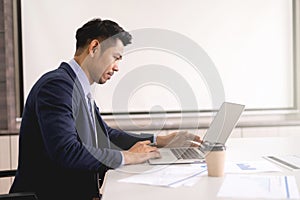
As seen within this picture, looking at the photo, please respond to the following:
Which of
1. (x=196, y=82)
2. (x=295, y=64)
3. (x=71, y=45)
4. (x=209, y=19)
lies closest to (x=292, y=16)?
(x=295, y=64)

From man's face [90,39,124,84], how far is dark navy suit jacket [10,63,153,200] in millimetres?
130

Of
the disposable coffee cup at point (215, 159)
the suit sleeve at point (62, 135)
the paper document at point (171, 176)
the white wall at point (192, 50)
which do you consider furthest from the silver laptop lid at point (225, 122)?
the white wall at point (192, 50)

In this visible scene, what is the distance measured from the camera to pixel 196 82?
10.3ft

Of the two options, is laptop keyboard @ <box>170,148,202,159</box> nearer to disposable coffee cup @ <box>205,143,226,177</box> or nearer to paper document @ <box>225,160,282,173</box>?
paper document @ <box>225,160,282,173</box>

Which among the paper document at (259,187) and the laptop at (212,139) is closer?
the paper document at (259,187)

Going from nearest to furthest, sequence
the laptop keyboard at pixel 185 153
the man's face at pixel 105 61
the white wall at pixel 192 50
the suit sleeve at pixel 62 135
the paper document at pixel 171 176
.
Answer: the paper document at pixel 171 176
the suit sleeve at pixel 62 135
the laptop keyboard at pixel 185 153
the man's face at pixel 105 61
the white wall at pixel 192 50

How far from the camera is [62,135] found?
141 centimetres

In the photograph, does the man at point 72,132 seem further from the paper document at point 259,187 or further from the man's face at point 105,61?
the paper document at point 259,187

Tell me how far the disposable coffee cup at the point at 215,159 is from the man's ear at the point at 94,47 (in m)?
0.69

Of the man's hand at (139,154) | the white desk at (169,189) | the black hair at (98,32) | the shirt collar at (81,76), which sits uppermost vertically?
the black hair at (98,32)

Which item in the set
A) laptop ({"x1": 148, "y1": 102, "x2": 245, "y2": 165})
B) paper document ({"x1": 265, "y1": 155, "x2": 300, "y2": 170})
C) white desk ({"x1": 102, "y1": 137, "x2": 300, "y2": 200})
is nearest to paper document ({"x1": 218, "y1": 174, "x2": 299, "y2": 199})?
Answer: white desk ({"x1": 102, "y1": 137, "x2": 300, "y2": 200})

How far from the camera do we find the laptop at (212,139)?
1585 mm

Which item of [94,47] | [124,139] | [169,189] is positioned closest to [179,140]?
[124,139]

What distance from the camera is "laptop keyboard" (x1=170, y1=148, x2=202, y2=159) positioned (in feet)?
5.36
